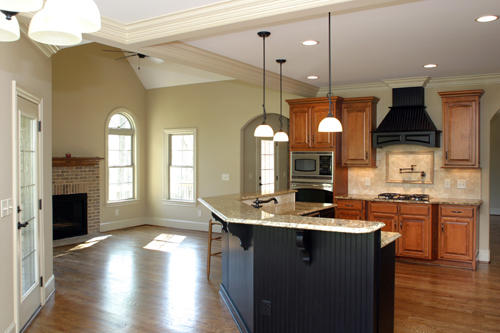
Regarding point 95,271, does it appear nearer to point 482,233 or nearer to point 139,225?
point 139,225

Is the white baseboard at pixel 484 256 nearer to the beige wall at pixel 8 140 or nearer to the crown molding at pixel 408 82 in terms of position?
the crown molding at pixel 408 82

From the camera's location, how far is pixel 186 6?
346cm

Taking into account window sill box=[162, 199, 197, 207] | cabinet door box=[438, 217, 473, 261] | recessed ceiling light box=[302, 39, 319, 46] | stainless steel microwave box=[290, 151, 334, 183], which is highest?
recessed ceiling light box=[302, 39, 319, 46]

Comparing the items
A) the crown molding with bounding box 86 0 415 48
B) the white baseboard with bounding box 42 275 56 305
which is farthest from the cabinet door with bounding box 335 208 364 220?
the white baseboard with bounding box 42 275 56 305

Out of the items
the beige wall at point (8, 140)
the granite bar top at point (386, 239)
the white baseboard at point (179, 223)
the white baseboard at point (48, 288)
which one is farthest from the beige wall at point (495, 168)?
the beige wall at point (8, 140)

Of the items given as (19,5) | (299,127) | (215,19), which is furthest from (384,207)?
(19,5)

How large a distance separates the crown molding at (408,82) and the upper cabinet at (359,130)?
13.0 inches

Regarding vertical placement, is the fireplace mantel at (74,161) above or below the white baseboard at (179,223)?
above

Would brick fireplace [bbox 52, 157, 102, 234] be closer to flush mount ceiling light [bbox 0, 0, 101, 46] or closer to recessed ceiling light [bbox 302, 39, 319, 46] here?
recessed ceiling light [bbox 302, 39, 319, 46]

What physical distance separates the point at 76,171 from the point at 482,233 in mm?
6796

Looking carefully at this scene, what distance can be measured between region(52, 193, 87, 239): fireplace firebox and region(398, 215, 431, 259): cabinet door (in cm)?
552

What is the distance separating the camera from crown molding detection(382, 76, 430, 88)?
6.30m

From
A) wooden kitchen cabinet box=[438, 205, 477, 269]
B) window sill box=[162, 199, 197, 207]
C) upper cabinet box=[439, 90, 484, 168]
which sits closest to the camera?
wooden kitchen cabinet box=[438, 205, 477, 269]

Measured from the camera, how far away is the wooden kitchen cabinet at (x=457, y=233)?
580cm
